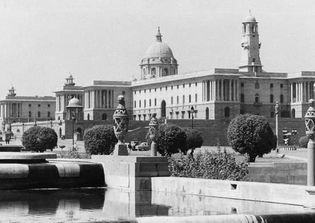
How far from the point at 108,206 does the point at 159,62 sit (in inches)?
5139

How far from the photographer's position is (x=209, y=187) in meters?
17.5

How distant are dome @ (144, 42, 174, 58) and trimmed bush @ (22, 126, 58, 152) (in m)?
81.5

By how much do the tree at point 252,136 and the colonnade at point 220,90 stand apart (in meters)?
67.6

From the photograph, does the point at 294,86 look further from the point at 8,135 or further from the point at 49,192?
the point at 49,192

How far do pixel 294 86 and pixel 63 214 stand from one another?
117m

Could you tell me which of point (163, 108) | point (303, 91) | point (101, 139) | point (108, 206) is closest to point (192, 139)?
point (101, 139)

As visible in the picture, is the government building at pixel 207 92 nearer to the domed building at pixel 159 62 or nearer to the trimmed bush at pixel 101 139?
the domed building at pixel 159 62

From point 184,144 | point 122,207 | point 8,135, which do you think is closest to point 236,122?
point 184,144

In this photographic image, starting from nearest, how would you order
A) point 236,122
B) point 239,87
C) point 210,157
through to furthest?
point 210,157, point 236,122, point 239,87

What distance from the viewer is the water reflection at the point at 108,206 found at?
46.3 ft

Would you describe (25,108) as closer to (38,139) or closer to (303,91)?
(303,91)

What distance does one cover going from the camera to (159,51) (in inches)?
5792

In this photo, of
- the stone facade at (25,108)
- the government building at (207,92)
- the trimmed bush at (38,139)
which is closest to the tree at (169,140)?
the trimmed bush at (38,139)

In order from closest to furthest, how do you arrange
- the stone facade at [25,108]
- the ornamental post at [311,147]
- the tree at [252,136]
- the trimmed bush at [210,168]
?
the ornamental post at [311,147], the trimmed bush at [210,168], the tree at [252,136], the stone facade at [25,108]
